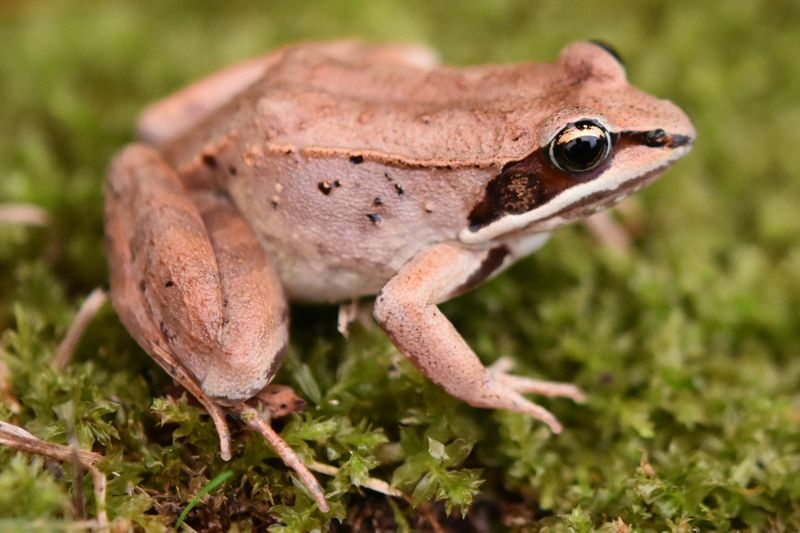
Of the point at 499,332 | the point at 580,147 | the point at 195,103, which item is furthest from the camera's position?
the point at 195,103

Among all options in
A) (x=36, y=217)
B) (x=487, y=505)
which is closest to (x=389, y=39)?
(x=36, y=217)

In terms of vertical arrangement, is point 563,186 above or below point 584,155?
below

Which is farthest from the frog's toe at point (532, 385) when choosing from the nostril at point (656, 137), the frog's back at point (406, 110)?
the nostril at point (656, 137)

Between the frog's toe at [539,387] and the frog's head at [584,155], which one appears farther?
the frog's toe at [539,387]

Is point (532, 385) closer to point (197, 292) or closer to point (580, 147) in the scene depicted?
point (580, 147)

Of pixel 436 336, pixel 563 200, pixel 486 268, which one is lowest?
pixel 436 336

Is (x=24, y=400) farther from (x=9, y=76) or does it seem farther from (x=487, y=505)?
(x=9, y=76)

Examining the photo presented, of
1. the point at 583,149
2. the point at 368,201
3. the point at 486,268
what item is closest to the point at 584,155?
the point at 583,149

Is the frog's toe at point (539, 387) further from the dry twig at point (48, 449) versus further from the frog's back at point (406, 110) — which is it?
the dry twig at point (48, 449)
